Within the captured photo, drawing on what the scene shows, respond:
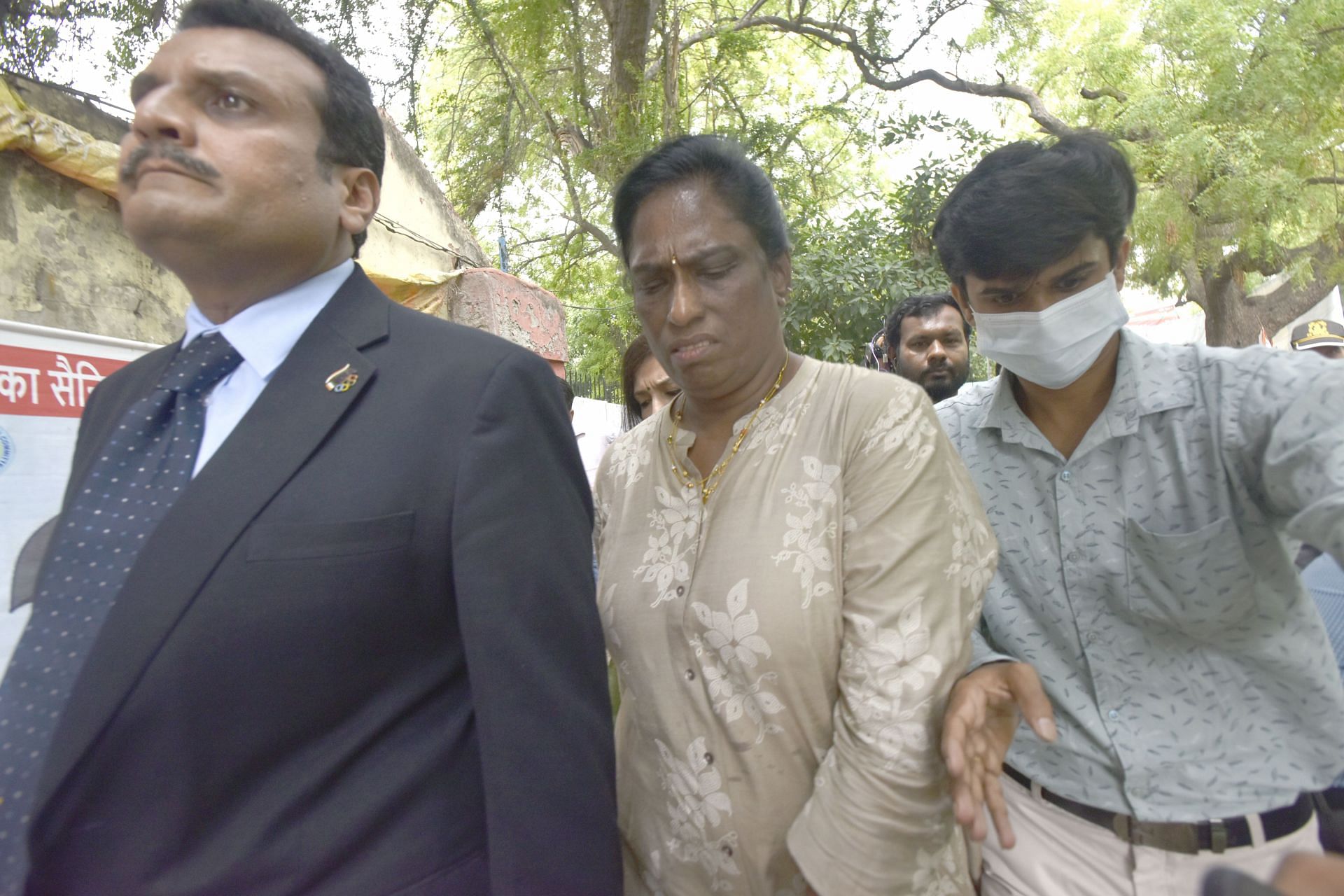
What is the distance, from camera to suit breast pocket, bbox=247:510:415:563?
40.9 inches

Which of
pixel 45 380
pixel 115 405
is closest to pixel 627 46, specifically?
pixel 45 380

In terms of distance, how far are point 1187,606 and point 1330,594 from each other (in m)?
1.12

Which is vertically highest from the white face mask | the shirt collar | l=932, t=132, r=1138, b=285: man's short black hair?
l=932, t=132, r=1138, b=285: man's short black hair

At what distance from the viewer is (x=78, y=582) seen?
3.74ft

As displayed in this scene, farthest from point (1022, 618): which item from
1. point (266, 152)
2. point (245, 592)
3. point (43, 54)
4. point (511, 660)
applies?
point (43, 54)

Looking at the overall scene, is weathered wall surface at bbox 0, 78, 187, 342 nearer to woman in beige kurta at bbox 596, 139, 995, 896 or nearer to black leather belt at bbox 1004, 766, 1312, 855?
woman in beige kurta at bbox 596, 139, 995, 896

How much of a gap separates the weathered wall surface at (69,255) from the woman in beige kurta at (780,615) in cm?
303

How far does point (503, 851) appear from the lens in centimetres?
107

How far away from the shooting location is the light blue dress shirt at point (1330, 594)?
2111 millimetres

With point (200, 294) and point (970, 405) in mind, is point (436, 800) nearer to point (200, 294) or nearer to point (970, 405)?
point (200, 294)

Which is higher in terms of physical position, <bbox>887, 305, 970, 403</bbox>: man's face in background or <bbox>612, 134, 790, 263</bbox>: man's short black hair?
<bbox>612, 134, 790, 263</bbox>: man's short black hair

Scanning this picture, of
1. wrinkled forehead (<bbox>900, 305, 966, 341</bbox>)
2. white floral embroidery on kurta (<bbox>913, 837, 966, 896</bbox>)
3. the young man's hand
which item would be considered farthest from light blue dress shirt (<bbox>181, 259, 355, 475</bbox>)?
wrinkled forehead (<bbox>900, 305, 966, 341</bbox>)

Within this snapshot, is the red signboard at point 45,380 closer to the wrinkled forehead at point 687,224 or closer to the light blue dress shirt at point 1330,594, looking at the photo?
the wrinkled forehead at point 687,224

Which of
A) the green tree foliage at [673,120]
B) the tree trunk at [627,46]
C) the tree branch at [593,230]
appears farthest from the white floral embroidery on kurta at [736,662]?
the tree branch at [593,230]
